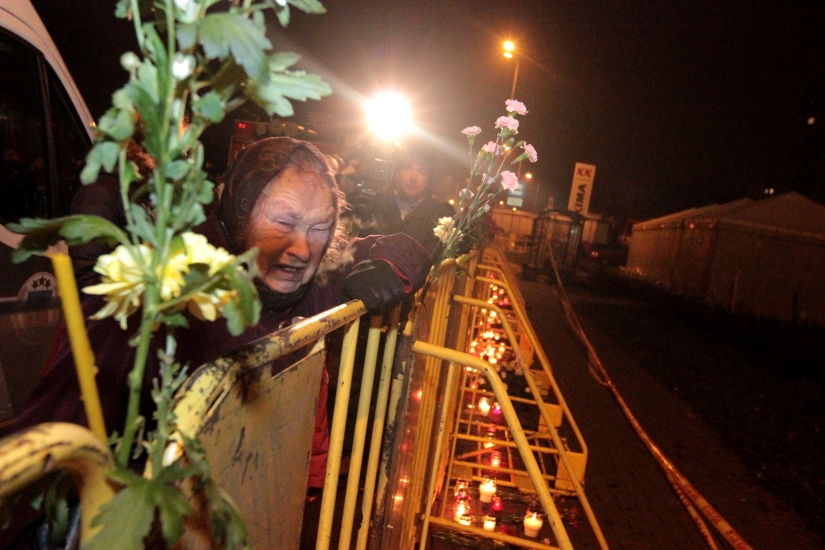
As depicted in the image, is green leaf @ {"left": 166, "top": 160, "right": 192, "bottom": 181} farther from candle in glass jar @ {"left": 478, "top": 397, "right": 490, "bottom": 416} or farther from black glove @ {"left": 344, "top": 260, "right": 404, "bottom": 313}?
candle in glass jar @ {"left": 478, "top": 397, "right": 490, "bottom": 416}

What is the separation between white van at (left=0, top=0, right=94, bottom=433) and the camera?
111 inches

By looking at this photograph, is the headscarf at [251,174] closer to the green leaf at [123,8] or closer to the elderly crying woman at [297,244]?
the elderly crying woman at [297,244]


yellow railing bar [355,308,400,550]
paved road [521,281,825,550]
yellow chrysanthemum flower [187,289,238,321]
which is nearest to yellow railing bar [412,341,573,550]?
yellow railing bar [355,308,400,550]

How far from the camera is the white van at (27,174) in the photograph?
2.83m

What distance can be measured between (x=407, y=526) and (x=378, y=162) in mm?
3765

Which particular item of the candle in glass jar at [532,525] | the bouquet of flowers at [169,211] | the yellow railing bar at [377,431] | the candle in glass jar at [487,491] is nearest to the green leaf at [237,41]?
the bouquet of flowers at [169,211]

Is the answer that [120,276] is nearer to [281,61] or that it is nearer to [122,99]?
[122,99]

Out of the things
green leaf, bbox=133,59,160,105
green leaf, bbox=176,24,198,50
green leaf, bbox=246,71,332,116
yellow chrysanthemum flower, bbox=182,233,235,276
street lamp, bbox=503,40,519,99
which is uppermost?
street lamp, bbox=503,40,519,99

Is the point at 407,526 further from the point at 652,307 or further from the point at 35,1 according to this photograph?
the point at 652,307

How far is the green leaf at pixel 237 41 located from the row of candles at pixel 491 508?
3741mm

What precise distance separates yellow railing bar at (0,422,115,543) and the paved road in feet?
13.1

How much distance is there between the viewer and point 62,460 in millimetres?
585

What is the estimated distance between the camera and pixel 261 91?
0.68 meters

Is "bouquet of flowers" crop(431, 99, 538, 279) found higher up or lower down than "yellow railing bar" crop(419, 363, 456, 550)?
higher up
